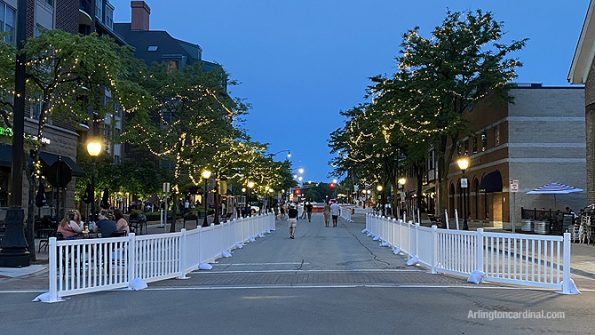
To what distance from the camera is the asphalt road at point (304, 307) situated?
7.68 m

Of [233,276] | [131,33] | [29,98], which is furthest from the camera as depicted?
[131,33]

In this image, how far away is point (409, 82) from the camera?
1271 inches

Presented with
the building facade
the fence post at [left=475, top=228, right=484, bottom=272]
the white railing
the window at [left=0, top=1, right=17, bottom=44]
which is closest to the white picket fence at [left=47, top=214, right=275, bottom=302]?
the fence post at [left=475, top=228, right=484, bottom=272]

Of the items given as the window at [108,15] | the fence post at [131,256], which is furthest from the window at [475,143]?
the fence post at [131,256]

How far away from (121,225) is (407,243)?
820 cm

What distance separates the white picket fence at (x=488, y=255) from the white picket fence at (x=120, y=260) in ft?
18.4

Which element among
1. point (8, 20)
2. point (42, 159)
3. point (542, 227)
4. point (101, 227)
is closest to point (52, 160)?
point (42, 159)

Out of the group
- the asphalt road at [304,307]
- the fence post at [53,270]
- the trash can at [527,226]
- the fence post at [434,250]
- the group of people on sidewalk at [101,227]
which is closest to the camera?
the asphalt road at [304,307]

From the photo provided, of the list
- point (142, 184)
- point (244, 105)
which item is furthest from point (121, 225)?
point (142, 184)

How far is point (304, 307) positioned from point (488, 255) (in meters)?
5.15

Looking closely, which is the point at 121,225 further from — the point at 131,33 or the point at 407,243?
the point at 131,33

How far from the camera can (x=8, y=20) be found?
1112 inches

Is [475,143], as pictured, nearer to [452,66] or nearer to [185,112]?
[452,66]

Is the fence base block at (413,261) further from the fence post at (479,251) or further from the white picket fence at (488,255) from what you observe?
the fence post at (479,251)
